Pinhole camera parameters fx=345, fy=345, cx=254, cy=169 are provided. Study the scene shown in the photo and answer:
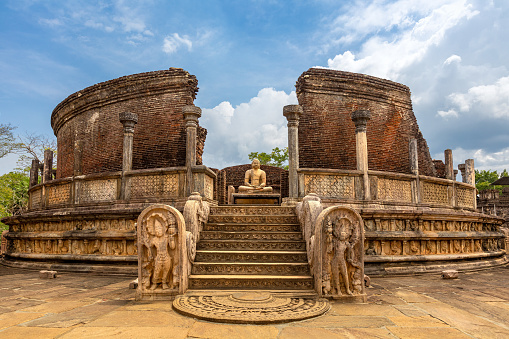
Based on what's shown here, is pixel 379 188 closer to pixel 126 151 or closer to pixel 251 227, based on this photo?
pixel 251 227

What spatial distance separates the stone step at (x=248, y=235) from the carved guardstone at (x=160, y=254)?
1347mm

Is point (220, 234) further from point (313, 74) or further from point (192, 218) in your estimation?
point (313, 74)

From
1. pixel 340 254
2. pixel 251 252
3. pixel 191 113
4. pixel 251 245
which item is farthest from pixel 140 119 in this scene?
pixel 340 254

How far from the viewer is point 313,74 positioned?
13.3 m

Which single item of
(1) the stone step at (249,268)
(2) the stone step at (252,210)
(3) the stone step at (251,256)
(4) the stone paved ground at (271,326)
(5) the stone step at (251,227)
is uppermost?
(2) the stone step at (252,210)

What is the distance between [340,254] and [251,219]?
2.50 meters

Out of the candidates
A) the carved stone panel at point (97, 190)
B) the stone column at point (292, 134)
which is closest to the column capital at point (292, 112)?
the stone column at point (292, 134)

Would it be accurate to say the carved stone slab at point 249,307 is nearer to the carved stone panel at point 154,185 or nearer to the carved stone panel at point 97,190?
the carved stone panel at point 154,185

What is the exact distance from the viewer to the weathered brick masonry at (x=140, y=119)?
12570mm

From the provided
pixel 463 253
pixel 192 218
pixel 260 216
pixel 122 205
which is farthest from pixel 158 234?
pixel 463 253

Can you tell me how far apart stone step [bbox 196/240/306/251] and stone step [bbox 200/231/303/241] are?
0.26 m

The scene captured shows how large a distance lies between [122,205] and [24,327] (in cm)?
513

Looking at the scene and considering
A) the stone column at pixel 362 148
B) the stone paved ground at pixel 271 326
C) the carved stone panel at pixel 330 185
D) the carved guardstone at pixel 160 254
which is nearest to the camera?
the stone paved ground at pixel 271 326

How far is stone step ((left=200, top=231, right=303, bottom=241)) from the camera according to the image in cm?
612
